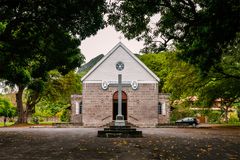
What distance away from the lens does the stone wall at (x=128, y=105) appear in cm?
4259

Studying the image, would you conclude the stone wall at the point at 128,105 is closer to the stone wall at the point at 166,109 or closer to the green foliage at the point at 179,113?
the stone wall at the point at 166,109

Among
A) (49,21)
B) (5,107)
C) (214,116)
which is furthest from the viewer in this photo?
(214,116)

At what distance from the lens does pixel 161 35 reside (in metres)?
16.3

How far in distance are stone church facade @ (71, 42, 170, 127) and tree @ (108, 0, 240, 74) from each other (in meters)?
26.7

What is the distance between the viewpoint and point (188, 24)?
14633mm

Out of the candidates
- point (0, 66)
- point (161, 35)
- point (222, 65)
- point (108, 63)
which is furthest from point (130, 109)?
point (161, 35)

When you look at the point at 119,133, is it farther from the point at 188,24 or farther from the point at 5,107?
the point at 5,107

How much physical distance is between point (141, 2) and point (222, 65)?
18.6 meters

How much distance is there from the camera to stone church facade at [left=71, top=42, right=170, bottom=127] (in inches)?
1686

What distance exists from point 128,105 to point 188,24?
29.0 metres

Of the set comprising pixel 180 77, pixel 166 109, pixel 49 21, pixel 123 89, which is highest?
pixel 180 77

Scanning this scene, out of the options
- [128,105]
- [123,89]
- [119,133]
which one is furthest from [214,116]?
[119,133]

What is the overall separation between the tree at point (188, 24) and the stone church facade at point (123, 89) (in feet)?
87.7

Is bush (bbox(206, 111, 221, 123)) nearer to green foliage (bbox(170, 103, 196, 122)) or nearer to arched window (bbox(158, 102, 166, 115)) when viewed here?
green foliage (bbox(170, 103, 196, 122))
